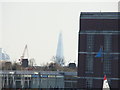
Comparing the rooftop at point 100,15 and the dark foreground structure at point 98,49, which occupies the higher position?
the rooftop at point 100,15

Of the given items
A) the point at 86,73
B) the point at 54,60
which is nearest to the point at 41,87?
the point at 86,73

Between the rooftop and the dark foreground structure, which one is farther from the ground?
the rooftop

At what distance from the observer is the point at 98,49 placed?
41438mm

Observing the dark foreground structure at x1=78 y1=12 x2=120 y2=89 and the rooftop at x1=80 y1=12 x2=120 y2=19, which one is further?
the dark foreground structure at x1=78 y1=12 x2=120 y2=89

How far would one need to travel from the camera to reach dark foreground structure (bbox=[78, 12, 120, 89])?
134ft

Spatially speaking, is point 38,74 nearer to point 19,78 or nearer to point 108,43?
point 19,78

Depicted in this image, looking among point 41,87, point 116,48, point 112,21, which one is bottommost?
point 41,87

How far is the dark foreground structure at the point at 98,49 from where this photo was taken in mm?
40844

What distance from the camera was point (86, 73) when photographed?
137ft

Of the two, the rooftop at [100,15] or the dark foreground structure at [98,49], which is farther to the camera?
the dark foreground structure at [98,49]

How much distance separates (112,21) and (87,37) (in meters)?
3.14

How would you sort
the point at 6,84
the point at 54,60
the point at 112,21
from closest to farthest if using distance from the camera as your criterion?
the point at 112,21 < the point at 6,84 < the point at 54,60

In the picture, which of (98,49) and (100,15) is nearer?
(100,15)

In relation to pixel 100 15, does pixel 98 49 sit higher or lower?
lower
